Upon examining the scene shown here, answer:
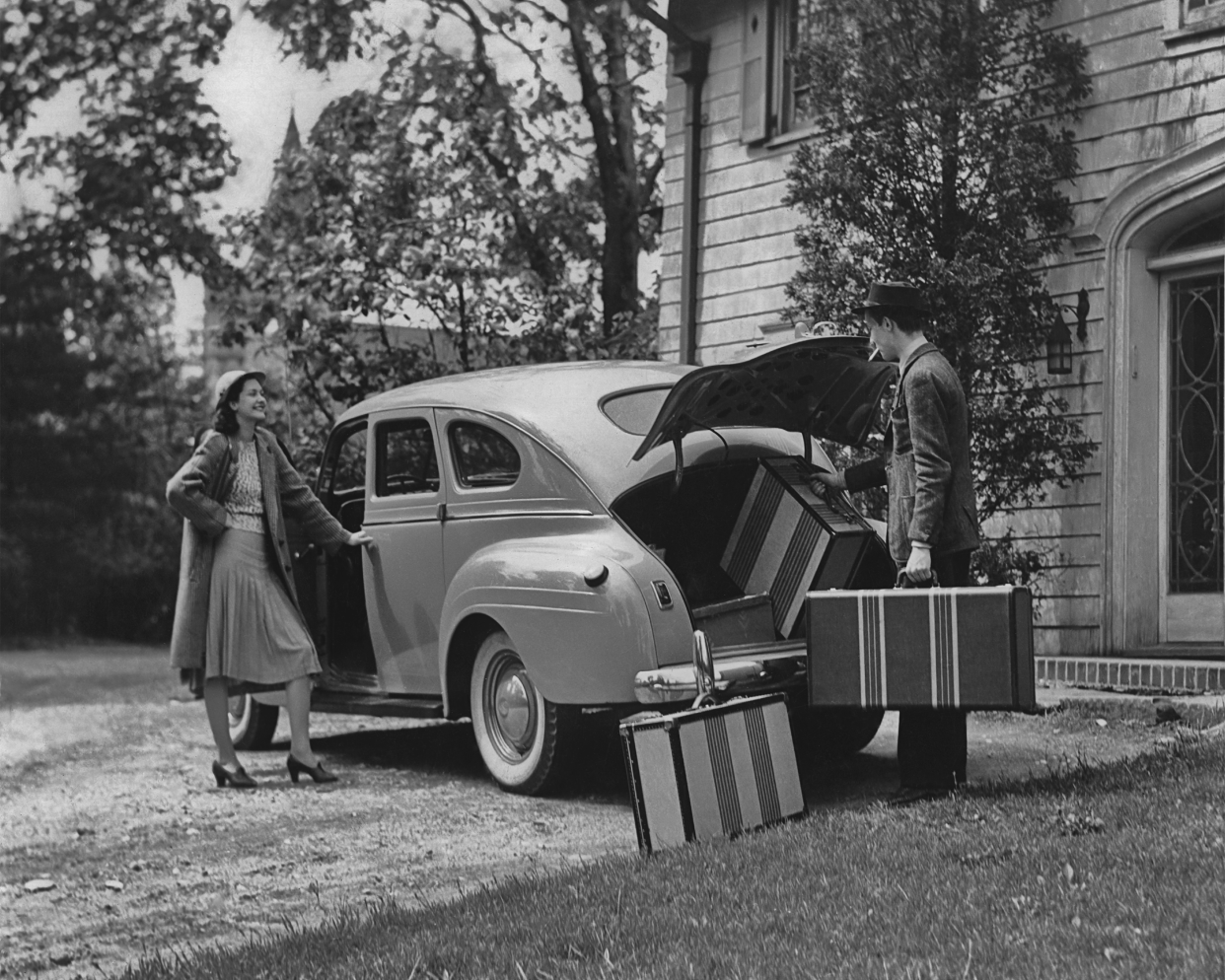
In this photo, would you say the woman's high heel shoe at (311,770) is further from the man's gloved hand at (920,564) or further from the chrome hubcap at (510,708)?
the man's gloved hand at (920,564)

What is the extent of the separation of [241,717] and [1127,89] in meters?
7.39

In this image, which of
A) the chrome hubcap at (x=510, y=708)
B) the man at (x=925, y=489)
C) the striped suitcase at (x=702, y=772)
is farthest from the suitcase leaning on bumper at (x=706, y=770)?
the chrome hubcap at (x=510, y=708)

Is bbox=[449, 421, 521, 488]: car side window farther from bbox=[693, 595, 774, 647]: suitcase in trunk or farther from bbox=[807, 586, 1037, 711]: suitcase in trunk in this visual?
bbox=[807, 586, 1037, 711]: suitcase in trunk

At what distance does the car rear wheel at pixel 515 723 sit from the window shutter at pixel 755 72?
322 inches

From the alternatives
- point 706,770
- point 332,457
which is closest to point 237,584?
point 332,457

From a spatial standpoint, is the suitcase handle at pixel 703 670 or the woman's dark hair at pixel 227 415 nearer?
the suitcase handle at pixel 703 670

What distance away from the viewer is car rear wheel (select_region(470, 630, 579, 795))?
750cm

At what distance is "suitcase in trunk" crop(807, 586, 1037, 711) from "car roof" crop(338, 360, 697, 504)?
5.45 feet

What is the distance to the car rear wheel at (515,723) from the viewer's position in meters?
7.50

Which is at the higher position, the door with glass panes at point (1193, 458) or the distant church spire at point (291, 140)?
the distant church spire at point (291, 140)

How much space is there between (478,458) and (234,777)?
2.28m

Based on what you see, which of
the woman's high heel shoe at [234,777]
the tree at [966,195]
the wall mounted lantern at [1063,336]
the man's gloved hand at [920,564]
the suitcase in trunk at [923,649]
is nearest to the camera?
the suitcase in trunk at [923,649]

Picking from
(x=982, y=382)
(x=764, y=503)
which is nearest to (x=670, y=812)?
(x=764, y=503)

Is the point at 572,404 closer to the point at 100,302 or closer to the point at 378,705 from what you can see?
the point at 378,705
